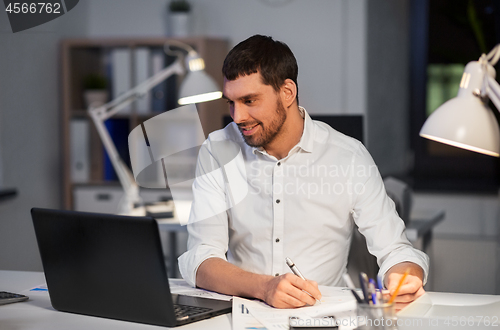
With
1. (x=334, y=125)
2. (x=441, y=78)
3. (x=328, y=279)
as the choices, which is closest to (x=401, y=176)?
(x=441, y=78)

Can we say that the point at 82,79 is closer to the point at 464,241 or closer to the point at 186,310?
the point at 464,241

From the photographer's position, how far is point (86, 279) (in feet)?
3.42

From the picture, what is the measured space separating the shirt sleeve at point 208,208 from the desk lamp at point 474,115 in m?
0.56

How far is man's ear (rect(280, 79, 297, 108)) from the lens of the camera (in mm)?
1429

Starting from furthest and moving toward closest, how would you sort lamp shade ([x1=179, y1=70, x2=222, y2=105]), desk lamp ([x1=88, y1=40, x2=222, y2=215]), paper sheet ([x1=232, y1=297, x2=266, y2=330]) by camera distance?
desk lamp ([x1=88, y1=40, x2=222, y2=215]) < lamp shade ([x1=179, y1=70, x2=222, y2=105]) < paper sheet ([x1=232, y1=297, x2=266, y2=330])

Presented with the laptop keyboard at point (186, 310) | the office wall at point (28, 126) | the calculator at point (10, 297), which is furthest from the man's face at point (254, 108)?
the office wall at point (28, 126)

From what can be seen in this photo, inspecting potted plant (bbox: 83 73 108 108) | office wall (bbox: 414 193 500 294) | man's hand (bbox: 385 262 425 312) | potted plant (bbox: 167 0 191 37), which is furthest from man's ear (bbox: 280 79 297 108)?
potted plant (bbox: 83 73 108 108)

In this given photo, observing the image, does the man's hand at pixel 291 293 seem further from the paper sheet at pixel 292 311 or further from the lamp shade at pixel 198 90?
the lamp shade at pixel 198 90

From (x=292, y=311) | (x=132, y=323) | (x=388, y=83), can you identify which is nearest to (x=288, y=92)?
(x=292, y=311)

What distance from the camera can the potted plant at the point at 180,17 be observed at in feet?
10.5

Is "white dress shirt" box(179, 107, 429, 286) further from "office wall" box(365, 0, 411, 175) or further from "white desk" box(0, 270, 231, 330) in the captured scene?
"office wall" box(365, 0, 411, 175)

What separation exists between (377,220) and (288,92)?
1.28ft

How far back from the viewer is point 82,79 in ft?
11.2

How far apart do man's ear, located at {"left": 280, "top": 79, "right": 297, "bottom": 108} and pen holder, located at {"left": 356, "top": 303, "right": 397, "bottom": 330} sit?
2.25ft
